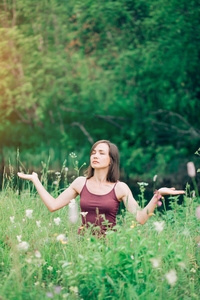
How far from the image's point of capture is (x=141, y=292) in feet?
7.75

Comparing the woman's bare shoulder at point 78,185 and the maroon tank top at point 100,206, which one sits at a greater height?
the woman's bare shoulder at point 78,185

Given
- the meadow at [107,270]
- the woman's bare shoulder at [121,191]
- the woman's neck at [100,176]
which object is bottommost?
the meadow at [107,270]

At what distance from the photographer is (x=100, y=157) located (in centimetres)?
322

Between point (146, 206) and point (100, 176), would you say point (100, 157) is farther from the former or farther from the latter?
point (146, 206)

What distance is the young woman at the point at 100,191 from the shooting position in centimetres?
309

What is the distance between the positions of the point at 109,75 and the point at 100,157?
26.7 ft

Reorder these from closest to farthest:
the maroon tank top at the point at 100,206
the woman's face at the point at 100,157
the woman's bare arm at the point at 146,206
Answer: the woman's bare arm at the point at 146,206, the maroon tank top at the point at 100,206, the woman's face at the point at 100,157

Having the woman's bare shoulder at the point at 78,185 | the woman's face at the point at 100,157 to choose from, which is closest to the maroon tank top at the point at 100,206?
the woman's bare shoulder at the point at 78,185

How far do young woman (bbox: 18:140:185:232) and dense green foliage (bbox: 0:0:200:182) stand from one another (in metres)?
6.74

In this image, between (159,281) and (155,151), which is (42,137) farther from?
(159,281)

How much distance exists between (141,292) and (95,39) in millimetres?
9902

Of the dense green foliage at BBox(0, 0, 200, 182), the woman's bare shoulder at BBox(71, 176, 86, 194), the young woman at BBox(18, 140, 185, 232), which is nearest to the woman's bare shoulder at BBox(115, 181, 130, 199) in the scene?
the young woman at BBox(18, 140, 185, 232)

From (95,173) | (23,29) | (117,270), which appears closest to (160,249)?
(117,270)

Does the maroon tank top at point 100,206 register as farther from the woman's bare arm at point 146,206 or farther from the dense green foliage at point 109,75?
the dense green foliage at point 109,75
